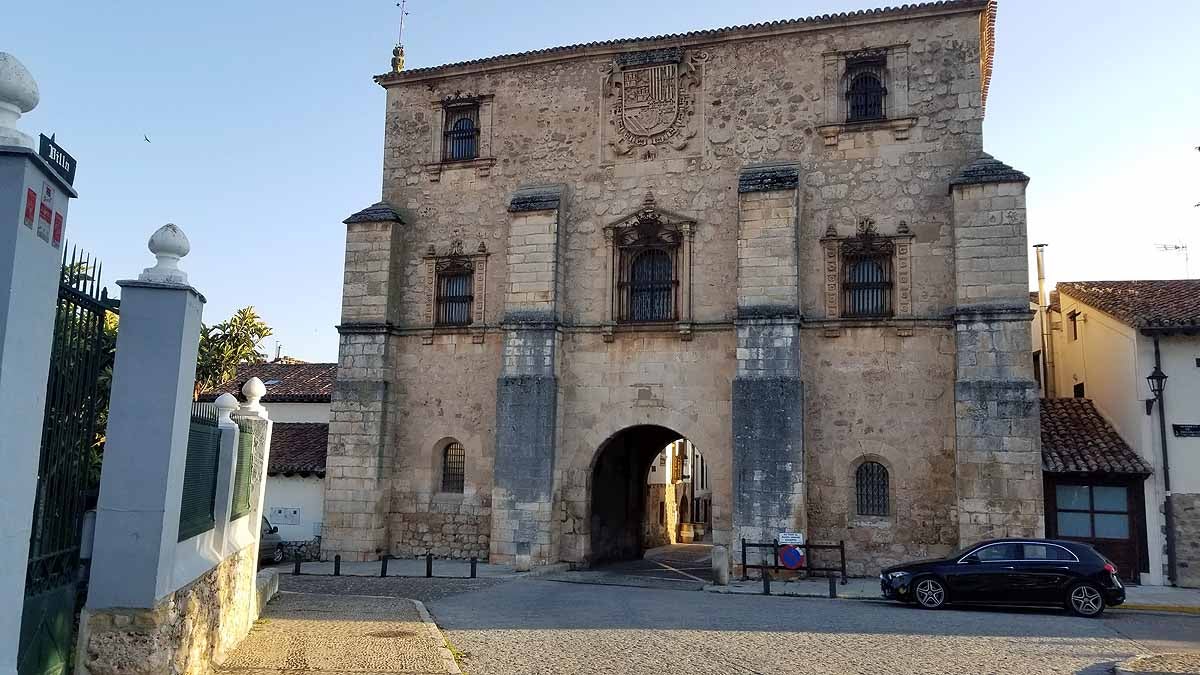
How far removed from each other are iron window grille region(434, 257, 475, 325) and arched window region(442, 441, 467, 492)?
114 inches

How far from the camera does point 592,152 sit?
2067cm

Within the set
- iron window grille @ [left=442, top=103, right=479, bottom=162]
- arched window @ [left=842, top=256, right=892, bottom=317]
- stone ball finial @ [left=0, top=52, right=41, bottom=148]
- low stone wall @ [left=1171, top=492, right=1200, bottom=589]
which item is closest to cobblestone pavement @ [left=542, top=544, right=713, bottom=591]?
arched window @ [left=842, top=256, right=892, bottom=317]

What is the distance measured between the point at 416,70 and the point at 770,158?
29.5ft

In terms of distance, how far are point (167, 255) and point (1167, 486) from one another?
1798 cm

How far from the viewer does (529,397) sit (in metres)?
19.4

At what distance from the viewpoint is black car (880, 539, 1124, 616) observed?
13.6m

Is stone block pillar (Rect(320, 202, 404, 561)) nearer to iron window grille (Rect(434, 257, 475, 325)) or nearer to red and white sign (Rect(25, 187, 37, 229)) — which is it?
iron window grille (Rect(434, 257, 475, 325))

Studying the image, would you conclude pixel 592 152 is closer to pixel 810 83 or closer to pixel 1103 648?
pixel 810 83

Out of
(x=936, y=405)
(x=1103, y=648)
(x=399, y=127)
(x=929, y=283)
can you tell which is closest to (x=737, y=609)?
(x=1103, y=648)

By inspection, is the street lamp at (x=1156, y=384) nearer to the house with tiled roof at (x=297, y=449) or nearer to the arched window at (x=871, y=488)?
the arched window at (x=871, y=488)

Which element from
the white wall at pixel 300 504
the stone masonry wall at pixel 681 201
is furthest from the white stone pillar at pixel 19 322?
the white wall at pixel 300 504

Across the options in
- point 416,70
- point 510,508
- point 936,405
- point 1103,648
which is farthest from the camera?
point 416,70

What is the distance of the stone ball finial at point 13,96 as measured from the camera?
15.4ft

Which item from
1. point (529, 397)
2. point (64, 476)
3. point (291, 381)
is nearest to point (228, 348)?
point (291, 381)
